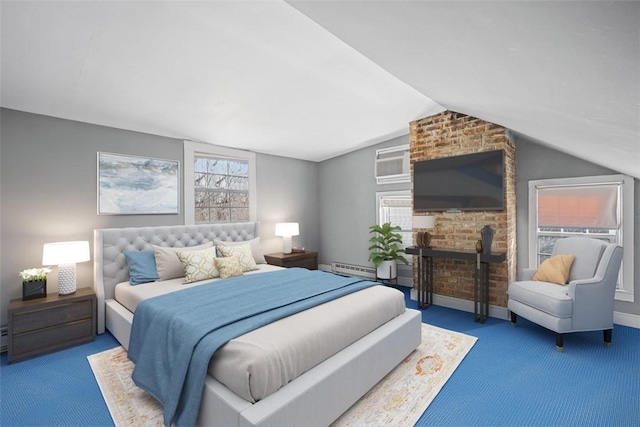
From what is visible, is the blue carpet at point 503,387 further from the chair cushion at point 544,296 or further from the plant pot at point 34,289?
the plant pot at point 34,289

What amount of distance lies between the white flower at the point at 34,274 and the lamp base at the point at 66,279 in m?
0.11

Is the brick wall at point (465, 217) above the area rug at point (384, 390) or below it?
above

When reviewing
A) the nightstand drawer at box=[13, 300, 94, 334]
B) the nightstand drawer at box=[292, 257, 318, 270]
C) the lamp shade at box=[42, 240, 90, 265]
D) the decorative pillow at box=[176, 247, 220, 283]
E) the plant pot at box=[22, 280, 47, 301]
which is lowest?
the nightstand drawer at box=[13, 300, 94, 334]

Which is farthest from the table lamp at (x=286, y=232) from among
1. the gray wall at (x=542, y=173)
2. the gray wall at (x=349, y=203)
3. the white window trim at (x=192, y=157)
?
the gray wall at (x=542, y=173)

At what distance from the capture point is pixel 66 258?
116 inches

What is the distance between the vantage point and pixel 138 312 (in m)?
2.43

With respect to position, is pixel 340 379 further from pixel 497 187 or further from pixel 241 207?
pixel 241 207

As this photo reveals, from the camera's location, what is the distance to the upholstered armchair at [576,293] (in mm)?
2783

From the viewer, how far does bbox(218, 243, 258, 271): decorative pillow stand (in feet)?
12.4

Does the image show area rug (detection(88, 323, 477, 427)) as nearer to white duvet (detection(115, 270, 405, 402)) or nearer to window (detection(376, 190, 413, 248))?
white duvet (detection(115, 270, 405, 402))

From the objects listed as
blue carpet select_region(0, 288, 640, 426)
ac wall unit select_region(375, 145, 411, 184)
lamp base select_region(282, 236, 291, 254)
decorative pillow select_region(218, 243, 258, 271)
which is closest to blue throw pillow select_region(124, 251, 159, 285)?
blue carpet select_region(0, 288, 640, 426)

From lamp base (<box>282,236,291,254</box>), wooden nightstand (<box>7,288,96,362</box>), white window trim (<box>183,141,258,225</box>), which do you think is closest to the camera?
wooden nightstand (<box>7,288,96,362</box>)

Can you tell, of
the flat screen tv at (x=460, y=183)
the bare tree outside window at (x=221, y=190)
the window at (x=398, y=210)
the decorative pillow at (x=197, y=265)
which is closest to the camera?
the decorative pillow at (x=197, y=265)

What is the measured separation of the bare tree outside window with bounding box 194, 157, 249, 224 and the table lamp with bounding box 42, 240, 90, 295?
1.54 meters
